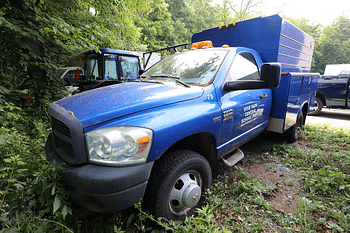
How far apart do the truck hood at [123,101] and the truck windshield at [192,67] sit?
316mm

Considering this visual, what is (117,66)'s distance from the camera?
7961mm

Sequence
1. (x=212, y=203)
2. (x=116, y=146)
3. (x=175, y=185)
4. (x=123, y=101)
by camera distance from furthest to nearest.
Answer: (x=212, y=203), (x=175, y=185), (x=123, y=101), (x=116, y=146)

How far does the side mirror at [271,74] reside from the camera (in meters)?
2.29

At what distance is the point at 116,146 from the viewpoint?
1.45 meters

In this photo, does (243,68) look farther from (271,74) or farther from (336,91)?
(336,91)

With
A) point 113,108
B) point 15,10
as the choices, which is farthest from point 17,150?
point 15,10

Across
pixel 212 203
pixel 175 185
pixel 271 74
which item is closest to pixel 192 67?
pixel 271 74

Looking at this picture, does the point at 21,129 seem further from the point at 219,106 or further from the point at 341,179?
the point at 341,179

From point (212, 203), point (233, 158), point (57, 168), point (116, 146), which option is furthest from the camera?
point (233, 158)

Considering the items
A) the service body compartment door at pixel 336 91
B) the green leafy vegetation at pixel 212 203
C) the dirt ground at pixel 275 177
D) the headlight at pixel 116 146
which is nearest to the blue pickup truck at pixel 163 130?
the headlight at pixel 116 146

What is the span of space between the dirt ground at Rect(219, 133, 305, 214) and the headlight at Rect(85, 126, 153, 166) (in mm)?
1881

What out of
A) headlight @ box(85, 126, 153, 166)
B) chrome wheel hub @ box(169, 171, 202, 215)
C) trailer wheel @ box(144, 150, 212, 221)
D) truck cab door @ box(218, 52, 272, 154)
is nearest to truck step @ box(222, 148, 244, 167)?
truck cab door @ box(218, 52, 272, 154)

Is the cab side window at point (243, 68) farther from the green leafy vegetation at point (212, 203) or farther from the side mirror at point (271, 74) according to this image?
the green leafy vegetation at point (212, 203)

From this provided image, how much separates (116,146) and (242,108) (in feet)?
5.92
